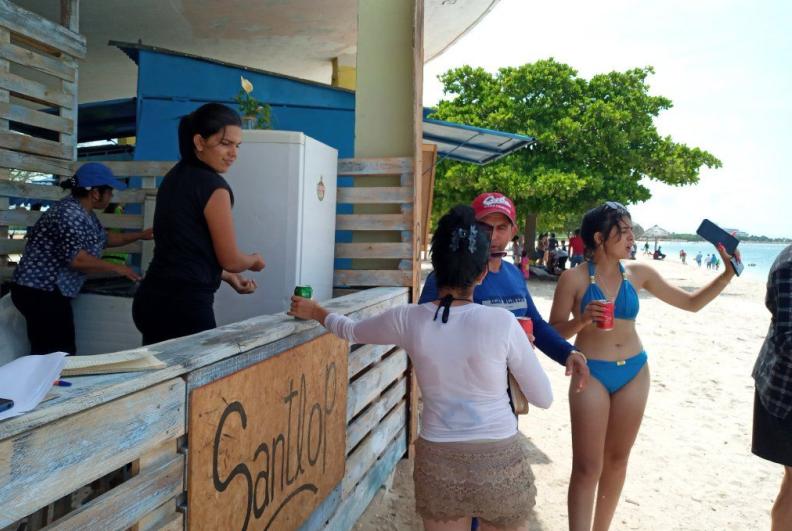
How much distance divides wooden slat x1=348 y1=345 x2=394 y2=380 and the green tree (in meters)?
17.7

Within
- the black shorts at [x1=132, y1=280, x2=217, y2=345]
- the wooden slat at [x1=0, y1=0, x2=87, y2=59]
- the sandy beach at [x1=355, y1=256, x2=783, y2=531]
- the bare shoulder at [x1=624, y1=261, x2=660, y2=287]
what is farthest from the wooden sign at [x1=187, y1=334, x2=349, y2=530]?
the wooden slat at [x1=0, y1=0, x2=87, y2=59]

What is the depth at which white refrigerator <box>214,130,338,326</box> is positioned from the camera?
3850 mm

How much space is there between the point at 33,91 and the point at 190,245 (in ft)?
11.9

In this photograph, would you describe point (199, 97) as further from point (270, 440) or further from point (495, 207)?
point (270, 440)

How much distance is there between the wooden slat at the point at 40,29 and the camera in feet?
15.7

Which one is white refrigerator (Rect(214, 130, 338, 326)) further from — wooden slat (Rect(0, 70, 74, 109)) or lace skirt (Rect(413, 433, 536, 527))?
wooden slat (Rect(0, 70, 74, 109))

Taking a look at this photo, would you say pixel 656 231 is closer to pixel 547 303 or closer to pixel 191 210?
pixel 547 303

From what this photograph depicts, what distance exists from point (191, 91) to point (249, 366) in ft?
23.6

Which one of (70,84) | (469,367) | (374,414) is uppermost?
(70,84)

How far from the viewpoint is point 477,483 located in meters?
2.11

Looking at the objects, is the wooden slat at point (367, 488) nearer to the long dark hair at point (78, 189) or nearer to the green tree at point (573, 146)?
the long dark hair at point (78, 189)

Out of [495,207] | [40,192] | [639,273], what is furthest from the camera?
[40,192]

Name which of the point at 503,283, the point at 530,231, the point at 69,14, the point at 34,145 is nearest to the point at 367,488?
the point at 503,283

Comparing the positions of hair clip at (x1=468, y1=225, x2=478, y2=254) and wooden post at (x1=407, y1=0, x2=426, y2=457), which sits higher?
wooden post at (x1=407, y1=0, x2=426, y2=457)
